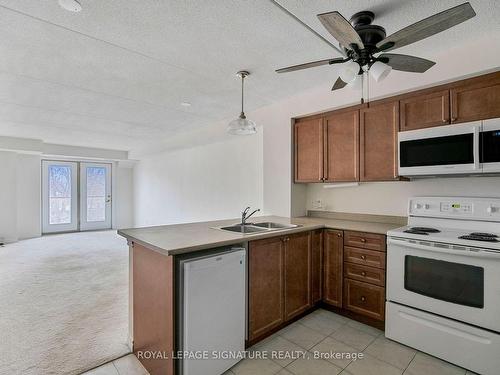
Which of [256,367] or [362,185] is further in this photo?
[362,185]

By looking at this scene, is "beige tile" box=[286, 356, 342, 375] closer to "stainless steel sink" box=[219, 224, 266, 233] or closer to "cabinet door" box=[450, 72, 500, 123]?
"stainless steel sink" box=[219, 224, 266, 233]

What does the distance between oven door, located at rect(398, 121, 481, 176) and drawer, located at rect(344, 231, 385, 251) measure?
637mm

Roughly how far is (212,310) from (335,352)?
3.61 feet

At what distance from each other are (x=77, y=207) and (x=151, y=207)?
2.14 metres

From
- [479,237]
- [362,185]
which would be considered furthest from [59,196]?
[479,237]

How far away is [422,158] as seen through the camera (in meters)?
2.38

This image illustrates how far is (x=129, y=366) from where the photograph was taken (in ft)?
6.52

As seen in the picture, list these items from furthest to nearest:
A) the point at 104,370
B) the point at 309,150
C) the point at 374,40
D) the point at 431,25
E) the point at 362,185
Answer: the point at 309,150 < the point at 362,185 < the point at 104,370 < the point at 374,40 < the point at 431,25

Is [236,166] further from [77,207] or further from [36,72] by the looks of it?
[77,207]

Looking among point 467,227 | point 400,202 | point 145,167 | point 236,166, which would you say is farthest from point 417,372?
point 145,167

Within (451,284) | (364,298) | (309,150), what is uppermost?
(309,150)

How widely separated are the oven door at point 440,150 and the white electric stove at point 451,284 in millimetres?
347

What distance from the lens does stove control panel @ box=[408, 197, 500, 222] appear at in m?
2.19

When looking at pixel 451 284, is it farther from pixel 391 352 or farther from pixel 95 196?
pixel 95 196
